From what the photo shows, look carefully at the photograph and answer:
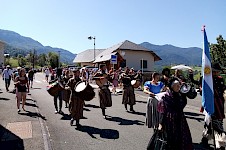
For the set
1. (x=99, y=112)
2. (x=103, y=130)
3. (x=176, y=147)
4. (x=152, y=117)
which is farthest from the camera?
(x=99, y=112)

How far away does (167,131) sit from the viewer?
5.22 metres

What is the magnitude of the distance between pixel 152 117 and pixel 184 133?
80.7 inches

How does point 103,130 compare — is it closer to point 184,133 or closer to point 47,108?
point 184,133

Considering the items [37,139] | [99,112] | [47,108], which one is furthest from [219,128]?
[47,108]

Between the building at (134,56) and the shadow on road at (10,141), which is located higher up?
the building at (134,56)

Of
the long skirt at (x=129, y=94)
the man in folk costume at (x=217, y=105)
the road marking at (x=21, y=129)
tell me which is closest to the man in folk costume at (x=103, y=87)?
the long skirt at (x=129, y=94)

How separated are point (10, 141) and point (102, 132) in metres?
2.53

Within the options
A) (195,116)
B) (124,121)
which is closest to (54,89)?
(124,121)

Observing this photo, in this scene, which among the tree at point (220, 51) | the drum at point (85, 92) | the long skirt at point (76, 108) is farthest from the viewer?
the tree at point (220, 51)

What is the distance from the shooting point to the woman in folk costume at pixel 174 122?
5164mm

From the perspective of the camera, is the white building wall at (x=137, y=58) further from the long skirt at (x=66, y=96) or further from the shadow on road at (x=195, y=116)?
the shadow on road at (x=195, y=116)

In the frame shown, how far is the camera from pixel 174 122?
518 centimetres

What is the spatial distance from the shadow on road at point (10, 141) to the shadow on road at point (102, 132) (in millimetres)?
1899

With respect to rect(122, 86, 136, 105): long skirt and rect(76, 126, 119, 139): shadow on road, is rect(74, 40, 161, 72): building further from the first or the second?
rect(76, 126, 119, 139): shadow on road
